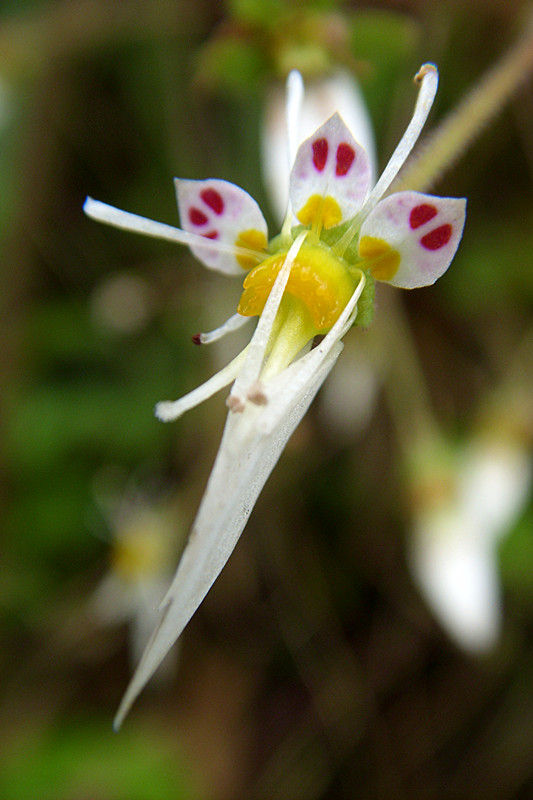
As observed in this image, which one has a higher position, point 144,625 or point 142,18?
point 142,18

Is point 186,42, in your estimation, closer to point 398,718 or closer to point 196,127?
point 196,127

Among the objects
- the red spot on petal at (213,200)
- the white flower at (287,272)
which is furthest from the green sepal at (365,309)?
the red spot on petal at (213,200)

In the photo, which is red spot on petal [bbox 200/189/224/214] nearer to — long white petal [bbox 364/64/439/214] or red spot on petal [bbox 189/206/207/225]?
red spot on petal [bbox 189/206/207/225]

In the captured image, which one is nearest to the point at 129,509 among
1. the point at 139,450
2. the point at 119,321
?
the point at 139,450

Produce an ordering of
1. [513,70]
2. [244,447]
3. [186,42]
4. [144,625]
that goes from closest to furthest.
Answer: [244,447] < [513,70] < [144,625] < [186,42]

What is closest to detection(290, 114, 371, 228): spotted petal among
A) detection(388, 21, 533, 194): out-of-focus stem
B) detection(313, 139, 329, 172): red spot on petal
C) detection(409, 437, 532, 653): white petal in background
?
detection(313, 139, 329, 172): red spot on petal

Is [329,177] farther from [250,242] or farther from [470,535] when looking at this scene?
[470,535]
